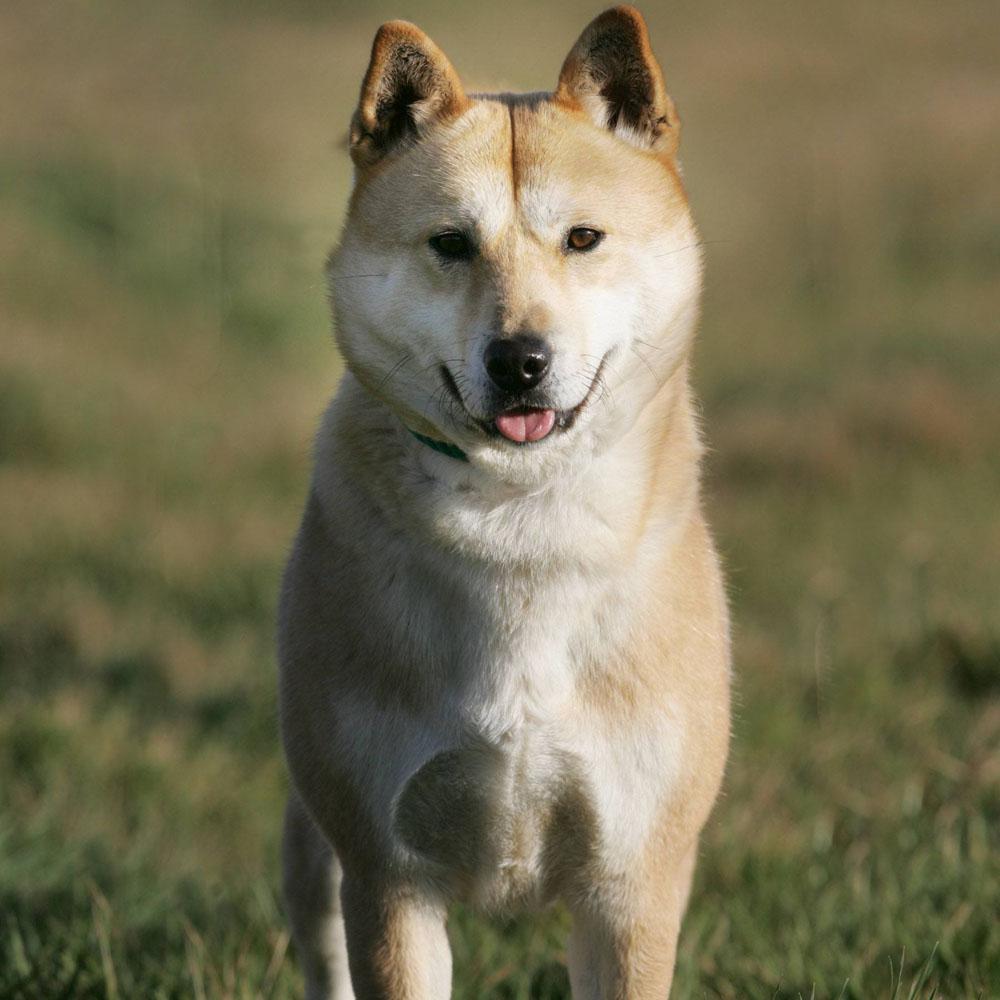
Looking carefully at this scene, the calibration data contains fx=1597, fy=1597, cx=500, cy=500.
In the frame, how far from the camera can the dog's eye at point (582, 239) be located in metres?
2.90

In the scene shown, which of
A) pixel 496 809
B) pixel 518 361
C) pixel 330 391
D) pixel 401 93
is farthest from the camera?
pixel 330 391

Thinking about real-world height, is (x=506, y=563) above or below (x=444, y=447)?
below

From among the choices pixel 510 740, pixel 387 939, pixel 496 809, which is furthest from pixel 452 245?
pixel 387 939

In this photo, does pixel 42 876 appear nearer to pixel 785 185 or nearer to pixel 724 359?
pixel 724 359

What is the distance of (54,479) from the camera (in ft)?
29.2

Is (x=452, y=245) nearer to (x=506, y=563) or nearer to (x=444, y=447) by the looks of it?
(x=444, y=447)

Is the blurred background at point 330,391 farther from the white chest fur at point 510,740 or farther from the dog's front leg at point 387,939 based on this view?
the white chest fur at point 510,740

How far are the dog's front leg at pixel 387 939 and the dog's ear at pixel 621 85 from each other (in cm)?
151

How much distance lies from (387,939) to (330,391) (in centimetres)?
824

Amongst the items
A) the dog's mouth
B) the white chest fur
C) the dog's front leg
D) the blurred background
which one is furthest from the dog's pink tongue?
the blurred background

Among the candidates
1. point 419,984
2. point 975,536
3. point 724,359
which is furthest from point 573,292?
point 724,359

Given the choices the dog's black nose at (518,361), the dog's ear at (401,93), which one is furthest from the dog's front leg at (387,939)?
the dog's ear at (401,93)

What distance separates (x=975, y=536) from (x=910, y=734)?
95.1 inches

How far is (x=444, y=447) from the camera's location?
2.94m
